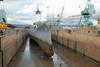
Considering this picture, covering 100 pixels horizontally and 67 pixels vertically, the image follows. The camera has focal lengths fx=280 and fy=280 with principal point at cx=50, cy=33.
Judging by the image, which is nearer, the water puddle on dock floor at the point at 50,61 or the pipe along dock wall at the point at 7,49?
the pipe along dock wall at the point at 7,49

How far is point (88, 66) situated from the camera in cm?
3297

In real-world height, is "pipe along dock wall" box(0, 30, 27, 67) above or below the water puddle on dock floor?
above

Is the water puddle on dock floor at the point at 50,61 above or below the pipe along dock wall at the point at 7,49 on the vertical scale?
below

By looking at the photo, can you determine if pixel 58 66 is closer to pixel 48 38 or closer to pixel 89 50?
Result: pixel 89 50

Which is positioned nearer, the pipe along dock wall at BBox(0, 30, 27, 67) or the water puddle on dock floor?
the pipe along dock wall at BBox(0, 30, 27, 67)

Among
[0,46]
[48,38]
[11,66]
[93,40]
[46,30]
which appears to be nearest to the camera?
[0,46]

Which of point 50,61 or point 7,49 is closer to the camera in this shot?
point 7,49

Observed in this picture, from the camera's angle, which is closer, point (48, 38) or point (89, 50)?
point (89, 50)

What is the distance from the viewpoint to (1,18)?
103 meters

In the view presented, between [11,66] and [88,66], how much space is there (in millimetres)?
8996

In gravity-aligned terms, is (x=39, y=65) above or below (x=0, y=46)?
below

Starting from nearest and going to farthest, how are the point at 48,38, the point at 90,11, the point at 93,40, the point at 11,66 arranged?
1. the point at 11,66
2. the point at 93,40
3. the point at 48,38
4. the point at 90,11

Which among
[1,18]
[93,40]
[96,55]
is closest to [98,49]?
[96,55]

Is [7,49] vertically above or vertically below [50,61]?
above
